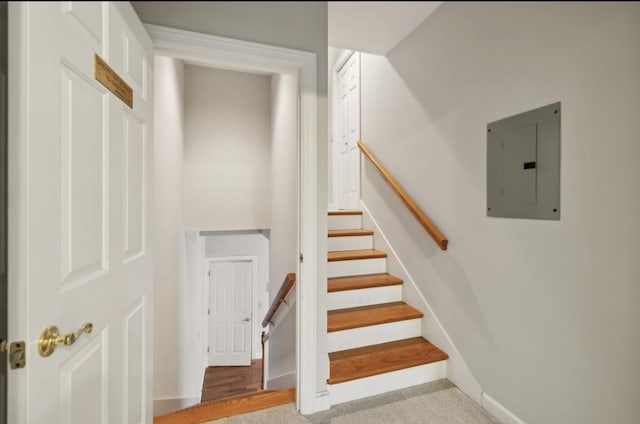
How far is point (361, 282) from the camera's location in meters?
1.90

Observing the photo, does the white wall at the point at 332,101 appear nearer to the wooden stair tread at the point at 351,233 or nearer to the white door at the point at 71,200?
the wooden stair tread at the point at 351,233

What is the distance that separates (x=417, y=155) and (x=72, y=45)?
163 cm

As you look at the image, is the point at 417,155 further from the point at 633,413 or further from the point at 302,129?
the point at 633,413

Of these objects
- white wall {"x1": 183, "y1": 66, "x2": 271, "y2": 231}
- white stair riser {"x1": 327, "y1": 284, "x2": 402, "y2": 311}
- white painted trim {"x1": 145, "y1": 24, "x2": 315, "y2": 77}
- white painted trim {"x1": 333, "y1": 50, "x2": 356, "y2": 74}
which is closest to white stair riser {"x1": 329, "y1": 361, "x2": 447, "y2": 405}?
white stair riser {"x1": 327, "y1": 284, "x2": 402, "y2": 311}

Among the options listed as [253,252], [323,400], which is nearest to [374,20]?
[323,400]

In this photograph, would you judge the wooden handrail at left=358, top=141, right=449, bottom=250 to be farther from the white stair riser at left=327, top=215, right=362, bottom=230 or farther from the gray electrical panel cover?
the gray electrical panel cover

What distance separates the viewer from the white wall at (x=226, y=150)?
10.8ft

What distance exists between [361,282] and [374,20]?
5.36ft

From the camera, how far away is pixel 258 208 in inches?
143

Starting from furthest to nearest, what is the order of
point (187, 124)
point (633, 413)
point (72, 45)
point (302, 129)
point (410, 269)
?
point (187, 124)
point (410, 269)
point (302, 129)
point (633, 413)
point (72, 45)

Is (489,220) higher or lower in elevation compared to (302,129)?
lower

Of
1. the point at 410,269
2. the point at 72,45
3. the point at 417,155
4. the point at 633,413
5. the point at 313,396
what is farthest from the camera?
the point at 410,269

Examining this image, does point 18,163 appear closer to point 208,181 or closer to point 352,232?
point 352,232

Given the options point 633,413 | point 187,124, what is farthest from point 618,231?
point 187,124
